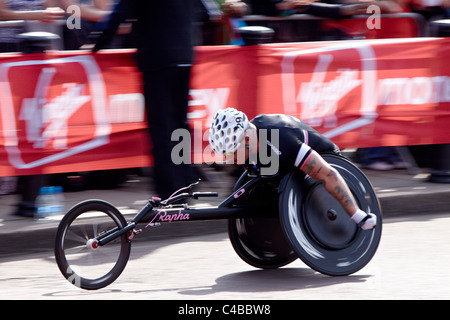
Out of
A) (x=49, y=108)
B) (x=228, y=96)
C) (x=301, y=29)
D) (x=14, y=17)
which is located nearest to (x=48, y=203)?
(x=49, y=108)

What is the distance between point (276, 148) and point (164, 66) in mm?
2102

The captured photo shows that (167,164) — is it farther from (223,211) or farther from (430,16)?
(430,16)

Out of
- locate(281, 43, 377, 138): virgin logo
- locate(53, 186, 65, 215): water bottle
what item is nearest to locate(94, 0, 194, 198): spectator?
locate(53, 186, 65, 215): water bottle

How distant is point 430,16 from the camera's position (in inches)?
408

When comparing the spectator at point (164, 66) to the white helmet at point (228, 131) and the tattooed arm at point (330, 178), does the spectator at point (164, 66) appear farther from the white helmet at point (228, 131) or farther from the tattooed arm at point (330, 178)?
the tattooed arm at point (330, 178)

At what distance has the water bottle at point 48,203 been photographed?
7859mm

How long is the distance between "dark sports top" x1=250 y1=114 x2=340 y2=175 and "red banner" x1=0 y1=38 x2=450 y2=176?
2.39 m

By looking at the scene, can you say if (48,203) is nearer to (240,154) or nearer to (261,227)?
(261,227)

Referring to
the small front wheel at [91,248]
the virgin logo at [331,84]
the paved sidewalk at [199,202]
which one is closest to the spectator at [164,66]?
the paved sidewalk at [199,202]

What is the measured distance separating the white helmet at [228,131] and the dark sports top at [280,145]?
173mm

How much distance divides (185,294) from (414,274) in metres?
1.71

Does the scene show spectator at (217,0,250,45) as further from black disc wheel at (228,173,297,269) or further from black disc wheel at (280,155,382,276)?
black disc wheel at (280,155,382,276)

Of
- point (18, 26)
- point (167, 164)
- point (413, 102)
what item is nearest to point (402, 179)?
point (413, 102)

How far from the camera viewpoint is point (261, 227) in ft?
21.3
